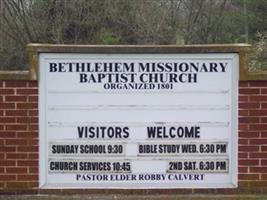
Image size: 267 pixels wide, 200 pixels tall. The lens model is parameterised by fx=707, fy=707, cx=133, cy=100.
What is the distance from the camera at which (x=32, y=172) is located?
7.35 m

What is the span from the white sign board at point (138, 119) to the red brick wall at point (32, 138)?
0.28 ft

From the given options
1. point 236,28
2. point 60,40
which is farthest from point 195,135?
point 236,28

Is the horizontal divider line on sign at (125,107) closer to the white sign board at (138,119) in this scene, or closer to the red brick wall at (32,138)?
the white sign board at (138,119)

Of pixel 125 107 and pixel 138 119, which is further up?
pixel 125 107

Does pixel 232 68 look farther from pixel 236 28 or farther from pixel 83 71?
pixel 236 28

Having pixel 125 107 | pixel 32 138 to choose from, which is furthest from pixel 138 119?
pixel 32 138

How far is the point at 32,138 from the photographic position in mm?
7305

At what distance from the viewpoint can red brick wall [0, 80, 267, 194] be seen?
7270 mm

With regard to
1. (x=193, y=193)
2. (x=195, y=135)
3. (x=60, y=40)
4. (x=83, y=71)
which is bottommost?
(x=193, y=193)

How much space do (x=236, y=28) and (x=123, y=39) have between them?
5.07m

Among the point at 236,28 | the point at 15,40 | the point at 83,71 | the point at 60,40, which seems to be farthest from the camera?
the point at 236,28

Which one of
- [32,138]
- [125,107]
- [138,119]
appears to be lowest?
[32,138]

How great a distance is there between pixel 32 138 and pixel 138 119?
1.11m

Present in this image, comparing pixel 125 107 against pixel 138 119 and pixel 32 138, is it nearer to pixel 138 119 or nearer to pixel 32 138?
pixel 138 119
